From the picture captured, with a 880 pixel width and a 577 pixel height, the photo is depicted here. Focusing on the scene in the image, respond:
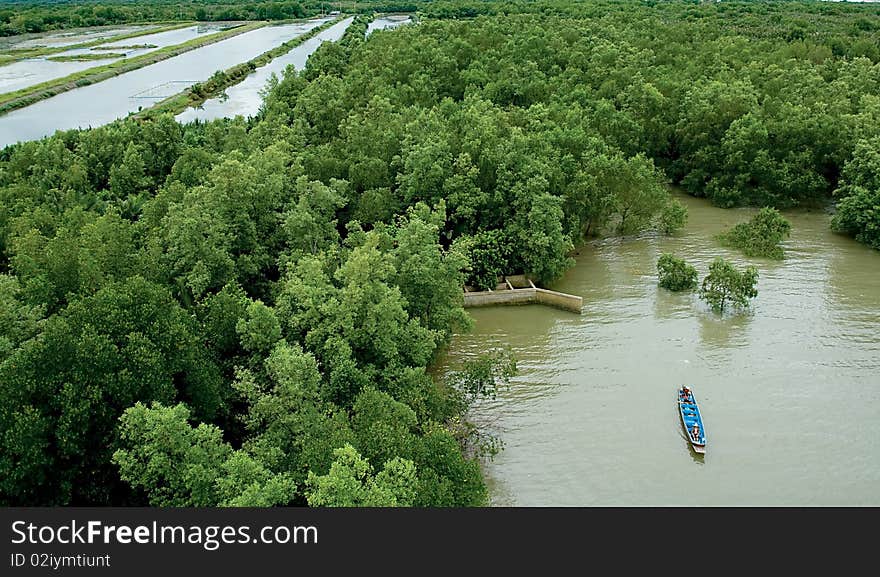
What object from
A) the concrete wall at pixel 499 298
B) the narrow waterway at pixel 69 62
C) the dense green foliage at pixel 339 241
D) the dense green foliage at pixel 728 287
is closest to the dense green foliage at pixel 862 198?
the dense green foliage at pixel 339 241

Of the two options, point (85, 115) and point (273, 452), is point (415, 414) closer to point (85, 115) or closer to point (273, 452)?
point (273, 452)

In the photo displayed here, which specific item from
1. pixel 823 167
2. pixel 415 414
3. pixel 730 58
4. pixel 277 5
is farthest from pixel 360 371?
pixel 277 5

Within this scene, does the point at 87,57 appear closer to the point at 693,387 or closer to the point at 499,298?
the point at 499,298

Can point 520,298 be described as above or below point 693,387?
above

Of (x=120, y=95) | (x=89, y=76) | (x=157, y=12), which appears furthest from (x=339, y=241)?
(x=157, y=12)

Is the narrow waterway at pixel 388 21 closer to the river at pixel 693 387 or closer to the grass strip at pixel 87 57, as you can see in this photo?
the grass strip at pixel 87 57
